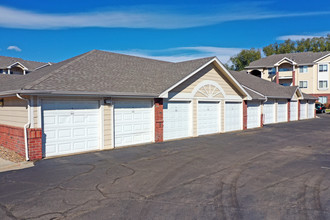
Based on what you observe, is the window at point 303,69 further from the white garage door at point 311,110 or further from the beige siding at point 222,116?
the beige siding at point 222,116

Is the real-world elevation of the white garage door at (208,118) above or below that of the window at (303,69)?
below

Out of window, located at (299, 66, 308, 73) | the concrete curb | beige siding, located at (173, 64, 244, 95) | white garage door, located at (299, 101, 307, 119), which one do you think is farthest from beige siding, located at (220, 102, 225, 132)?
window, located at (299, 66, 308, 73)

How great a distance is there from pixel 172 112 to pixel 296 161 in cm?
744

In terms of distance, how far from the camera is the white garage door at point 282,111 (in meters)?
26.7

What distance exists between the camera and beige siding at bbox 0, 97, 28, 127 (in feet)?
34.1

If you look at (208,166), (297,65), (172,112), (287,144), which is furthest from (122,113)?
(297,65)

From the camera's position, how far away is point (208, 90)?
17.1 metres

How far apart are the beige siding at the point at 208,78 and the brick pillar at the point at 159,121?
1.63m

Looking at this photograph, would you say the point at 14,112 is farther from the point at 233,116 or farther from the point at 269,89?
the point at 269,89

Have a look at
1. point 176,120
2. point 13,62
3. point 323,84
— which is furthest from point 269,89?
point 13,62

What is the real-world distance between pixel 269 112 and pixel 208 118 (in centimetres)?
1119

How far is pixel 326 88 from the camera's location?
1906 inches

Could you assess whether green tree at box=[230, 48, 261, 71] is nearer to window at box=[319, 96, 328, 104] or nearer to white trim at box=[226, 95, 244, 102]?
window at box=[319, 96, 328, 104]

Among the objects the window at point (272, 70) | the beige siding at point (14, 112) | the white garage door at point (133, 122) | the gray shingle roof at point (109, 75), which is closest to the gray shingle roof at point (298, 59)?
the window at point (272, 70)
